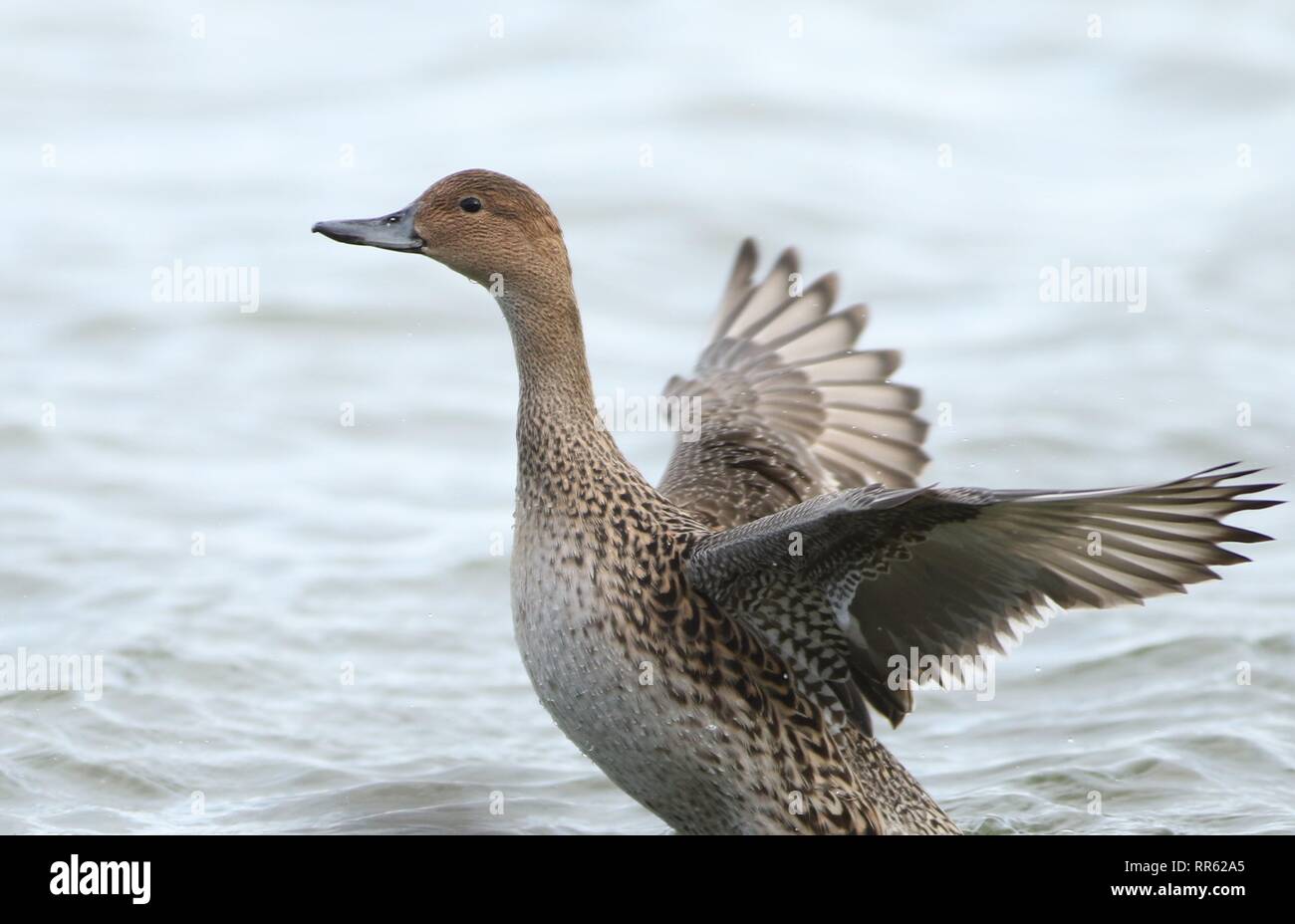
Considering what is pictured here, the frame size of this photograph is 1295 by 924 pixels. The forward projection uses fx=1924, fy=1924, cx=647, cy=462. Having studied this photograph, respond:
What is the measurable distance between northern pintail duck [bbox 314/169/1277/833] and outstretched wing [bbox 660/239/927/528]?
0.69 metres

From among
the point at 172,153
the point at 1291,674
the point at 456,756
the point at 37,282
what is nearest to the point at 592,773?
the point at 456,756

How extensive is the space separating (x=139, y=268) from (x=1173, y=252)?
654cm

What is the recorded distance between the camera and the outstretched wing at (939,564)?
493cm

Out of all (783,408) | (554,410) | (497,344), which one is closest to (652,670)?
(554,410)

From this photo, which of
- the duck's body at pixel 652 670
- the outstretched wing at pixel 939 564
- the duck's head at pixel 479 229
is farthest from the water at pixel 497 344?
the duck's head at pixel 479 229

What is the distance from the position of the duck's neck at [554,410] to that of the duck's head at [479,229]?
10 centimetres

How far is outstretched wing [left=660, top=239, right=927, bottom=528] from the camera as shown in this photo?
675 cm

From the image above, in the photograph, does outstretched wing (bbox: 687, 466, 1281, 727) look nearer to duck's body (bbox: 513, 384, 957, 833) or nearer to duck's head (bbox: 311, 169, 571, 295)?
duck's body (bbox: 513, 384, 957, 833)

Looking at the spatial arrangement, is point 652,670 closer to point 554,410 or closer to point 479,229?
point 554,410

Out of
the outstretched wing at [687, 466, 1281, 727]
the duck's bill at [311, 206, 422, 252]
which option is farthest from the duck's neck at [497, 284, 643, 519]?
the outstretched wing at [687, 466, 1281, 727]

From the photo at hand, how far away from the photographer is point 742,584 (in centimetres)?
551

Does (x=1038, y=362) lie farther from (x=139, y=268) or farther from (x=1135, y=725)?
(x=139, y=268)

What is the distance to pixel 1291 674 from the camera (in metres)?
7.82

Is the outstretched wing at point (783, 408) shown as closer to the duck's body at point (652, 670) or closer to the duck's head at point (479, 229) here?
the duck's body at point (652, 670)
